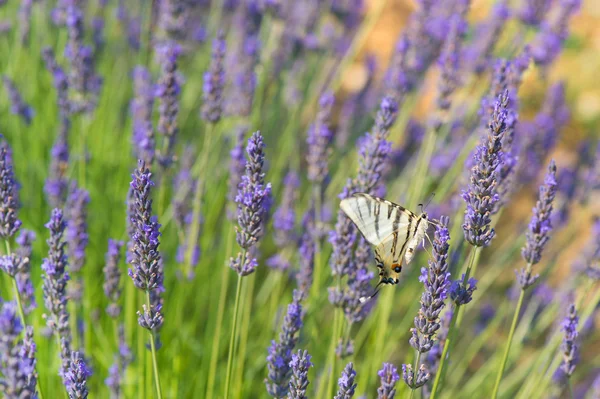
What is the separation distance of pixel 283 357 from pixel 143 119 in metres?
1.84

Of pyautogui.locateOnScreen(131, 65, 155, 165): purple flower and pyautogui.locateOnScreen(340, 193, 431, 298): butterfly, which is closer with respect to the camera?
pyautogui.locateOnScreen(340, 193, 431, 298): butterfly

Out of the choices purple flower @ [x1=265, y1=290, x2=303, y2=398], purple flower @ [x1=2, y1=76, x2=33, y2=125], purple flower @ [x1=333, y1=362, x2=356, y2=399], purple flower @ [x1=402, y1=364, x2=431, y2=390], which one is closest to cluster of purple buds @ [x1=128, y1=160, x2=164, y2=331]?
purple flower @ [x1=265, y1=290, x2=303, y2=398]

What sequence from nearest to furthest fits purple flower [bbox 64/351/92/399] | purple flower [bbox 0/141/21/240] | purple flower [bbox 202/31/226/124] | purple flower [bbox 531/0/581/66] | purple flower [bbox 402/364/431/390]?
purple flower [bbox 64/351/92/399] < purple flower [bbox 402/364/431/390] < purple flower [bbox 0/141/21/240] < purple flower [bbox 202/31/226/124] < purple flower [bbox 531/0/581/66]

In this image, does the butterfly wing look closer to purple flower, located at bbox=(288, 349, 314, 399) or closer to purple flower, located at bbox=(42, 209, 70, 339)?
purple flower, located at bbox=(288, 349, 314, 399)

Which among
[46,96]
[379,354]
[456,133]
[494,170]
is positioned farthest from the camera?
[46,96]

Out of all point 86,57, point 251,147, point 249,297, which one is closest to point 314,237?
point 249,297

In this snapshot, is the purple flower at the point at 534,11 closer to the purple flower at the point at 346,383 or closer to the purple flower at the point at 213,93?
the purple flower at the point at 213,93

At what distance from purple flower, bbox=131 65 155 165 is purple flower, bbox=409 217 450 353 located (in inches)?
56.2

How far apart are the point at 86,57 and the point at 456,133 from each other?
93.0 inches

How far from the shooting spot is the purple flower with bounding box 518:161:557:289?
2000 millimetres

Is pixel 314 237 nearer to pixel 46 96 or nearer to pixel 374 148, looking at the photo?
pixel 374 148

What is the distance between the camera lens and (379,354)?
2.66 metres

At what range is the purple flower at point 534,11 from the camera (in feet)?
11.7

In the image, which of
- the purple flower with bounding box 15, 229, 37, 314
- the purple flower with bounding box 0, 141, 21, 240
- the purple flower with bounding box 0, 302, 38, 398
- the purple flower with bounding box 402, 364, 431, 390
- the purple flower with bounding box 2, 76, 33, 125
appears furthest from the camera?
the purple flower with bounding box 2, 76, 33, 125
